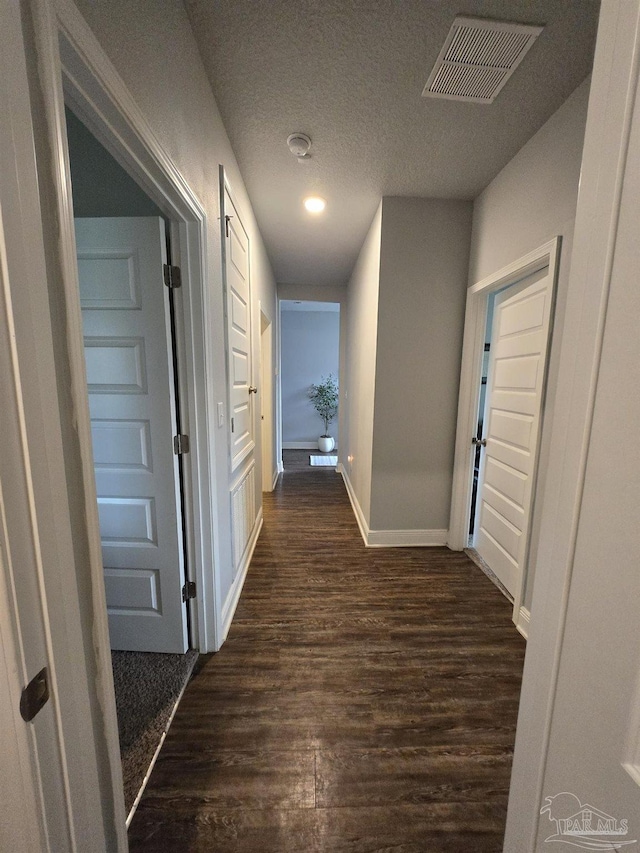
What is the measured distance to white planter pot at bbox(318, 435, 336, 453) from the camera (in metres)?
6.41

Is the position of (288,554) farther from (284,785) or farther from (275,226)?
(275,226)

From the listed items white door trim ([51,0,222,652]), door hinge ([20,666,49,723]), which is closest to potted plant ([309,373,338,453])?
white door trim ([51,0,222,652])

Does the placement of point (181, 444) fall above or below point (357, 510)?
above

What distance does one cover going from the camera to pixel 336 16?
3.96ft

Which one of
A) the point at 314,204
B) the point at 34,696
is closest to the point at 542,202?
the point at 314,204

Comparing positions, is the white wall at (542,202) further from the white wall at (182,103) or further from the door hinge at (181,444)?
the door hinge at (181,444)

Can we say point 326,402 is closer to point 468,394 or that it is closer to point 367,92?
point 468,394

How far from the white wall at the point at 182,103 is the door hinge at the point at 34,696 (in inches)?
46.7

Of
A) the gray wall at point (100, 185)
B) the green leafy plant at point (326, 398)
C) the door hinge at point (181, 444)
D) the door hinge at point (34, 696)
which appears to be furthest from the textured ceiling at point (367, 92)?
the green leafy plant at point (326, 398)

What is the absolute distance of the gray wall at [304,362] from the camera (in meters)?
6.54

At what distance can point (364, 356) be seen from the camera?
310cm

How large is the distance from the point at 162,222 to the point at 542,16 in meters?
1.64

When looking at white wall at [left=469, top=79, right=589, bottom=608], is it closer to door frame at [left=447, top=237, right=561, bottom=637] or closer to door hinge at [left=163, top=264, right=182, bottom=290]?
door frame at [left=447, top=237, right=561, bottom=637]

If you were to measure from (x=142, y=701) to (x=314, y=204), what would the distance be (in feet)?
10.6
